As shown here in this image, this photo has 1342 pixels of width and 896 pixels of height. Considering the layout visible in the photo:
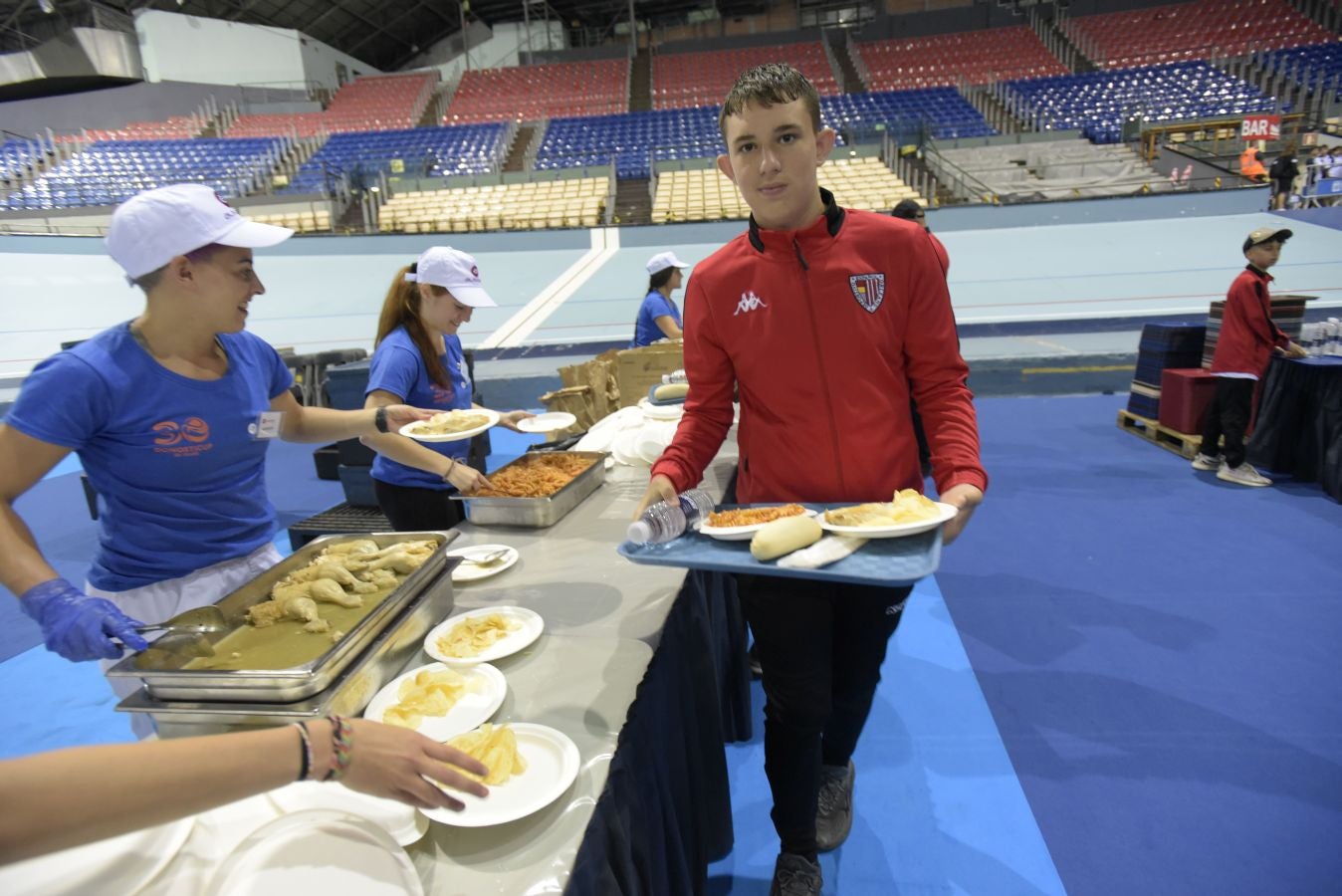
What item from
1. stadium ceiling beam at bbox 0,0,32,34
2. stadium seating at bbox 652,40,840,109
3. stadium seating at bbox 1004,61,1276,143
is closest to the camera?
stadium seating at bbox 1004,61,1276,143

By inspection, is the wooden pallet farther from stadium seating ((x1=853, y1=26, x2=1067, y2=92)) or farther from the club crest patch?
stadium seating ((x1=853, y1=26, x2=1067, y2=92))

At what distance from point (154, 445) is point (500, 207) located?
1408 cm


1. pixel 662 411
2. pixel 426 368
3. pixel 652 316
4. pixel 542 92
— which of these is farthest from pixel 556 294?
pixel 542 92

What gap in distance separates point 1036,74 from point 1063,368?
60.5 ft

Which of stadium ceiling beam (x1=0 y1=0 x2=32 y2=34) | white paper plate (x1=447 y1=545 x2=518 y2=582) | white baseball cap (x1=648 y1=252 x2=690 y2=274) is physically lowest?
white paper plate (x1=447 y1=545 x2=518 y2=582)

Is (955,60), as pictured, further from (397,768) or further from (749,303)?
(397,768)

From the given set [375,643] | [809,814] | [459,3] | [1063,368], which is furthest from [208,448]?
[459,3]

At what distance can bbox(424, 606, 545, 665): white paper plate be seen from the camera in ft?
4.95

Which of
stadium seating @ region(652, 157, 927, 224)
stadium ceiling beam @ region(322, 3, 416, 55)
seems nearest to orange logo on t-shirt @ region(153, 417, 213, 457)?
stadium seating @ region(652, 157, 927, 224)

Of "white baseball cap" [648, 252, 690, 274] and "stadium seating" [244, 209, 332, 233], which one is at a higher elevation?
"stadium seating" [244, 209, 332, 233]

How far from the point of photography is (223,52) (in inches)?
919

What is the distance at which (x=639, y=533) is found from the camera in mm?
1502

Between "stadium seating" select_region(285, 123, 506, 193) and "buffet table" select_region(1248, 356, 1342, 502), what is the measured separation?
1611 cm

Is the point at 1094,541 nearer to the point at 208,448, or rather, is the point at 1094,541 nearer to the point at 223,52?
the point at 208,448
